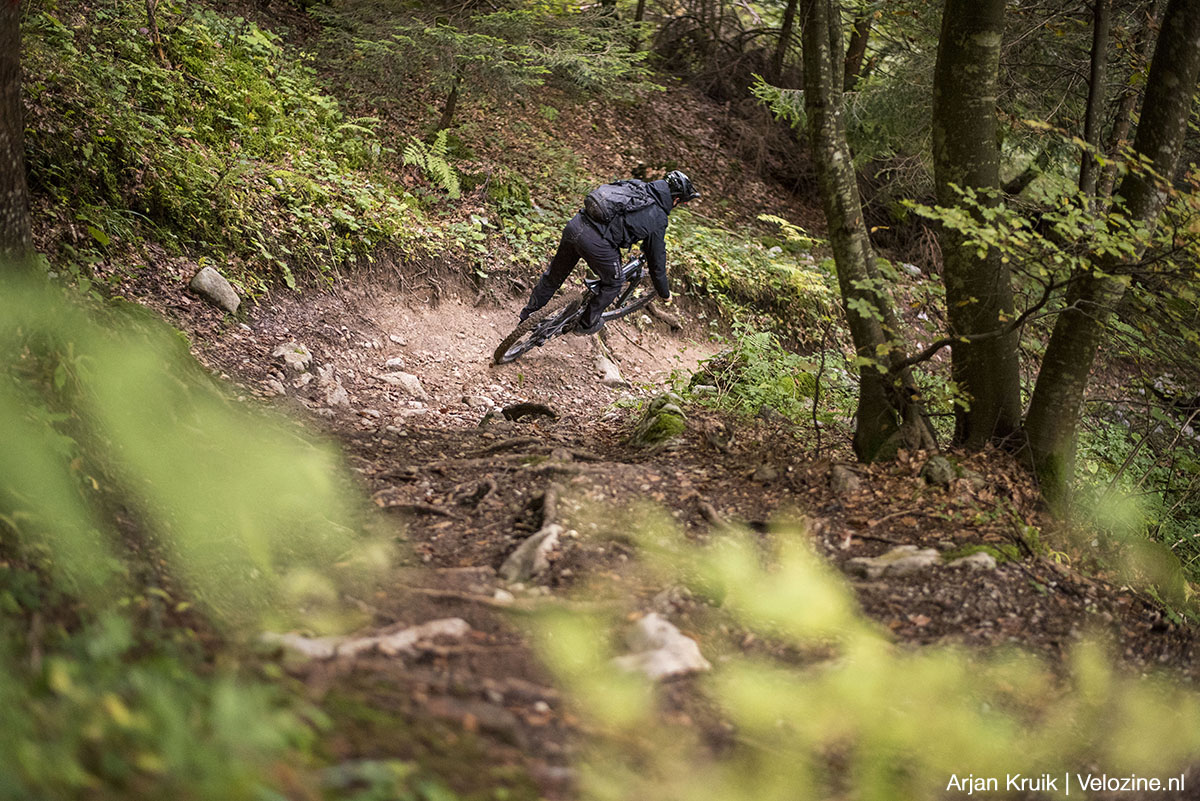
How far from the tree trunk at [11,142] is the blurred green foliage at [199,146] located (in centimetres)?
203

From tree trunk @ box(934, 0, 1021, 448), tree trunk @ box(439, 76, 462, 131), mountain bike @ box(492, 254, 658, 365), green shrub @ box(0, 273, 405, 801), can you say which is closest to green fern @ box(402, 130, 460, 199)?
tree trunk @ box(439, 76, 462, 131)

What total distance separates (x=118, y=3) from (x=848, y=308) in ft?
29.8

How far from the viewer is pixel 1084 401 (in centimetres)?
545

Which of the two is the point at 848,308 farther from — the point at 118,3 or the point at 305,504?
the point at 118,3

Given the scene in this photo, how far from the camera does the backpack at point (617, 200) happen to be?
23.4 feet

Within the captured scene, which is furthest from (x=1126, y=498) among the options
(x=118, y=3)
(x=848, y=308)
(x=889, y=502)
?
(x=118, y=3)

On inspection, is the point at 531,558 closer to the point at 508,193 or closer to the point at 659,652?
the point at 659,652

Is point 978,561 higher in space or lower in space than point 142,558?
higher

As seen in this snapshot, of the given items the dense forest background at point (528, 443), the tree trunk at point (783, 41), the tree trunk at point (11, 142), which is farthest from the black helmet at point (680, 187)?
the tree trunk at point (783, 41)

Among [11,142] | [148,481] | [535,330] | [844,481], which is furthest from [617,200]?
[148,481]

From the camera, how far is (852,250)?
5.46 meters

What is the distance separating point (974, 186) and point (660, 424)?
2941 mm

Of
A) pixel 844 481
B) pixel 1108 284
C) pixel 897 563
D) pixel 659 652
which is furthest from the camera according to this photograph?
pixel 844 481

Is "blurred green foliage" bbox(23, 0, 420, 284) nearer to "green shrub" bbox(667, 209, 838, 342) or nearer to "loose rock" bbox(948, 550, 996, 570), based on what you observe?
"green shrub" bbox(667, 209, 838, 342)
